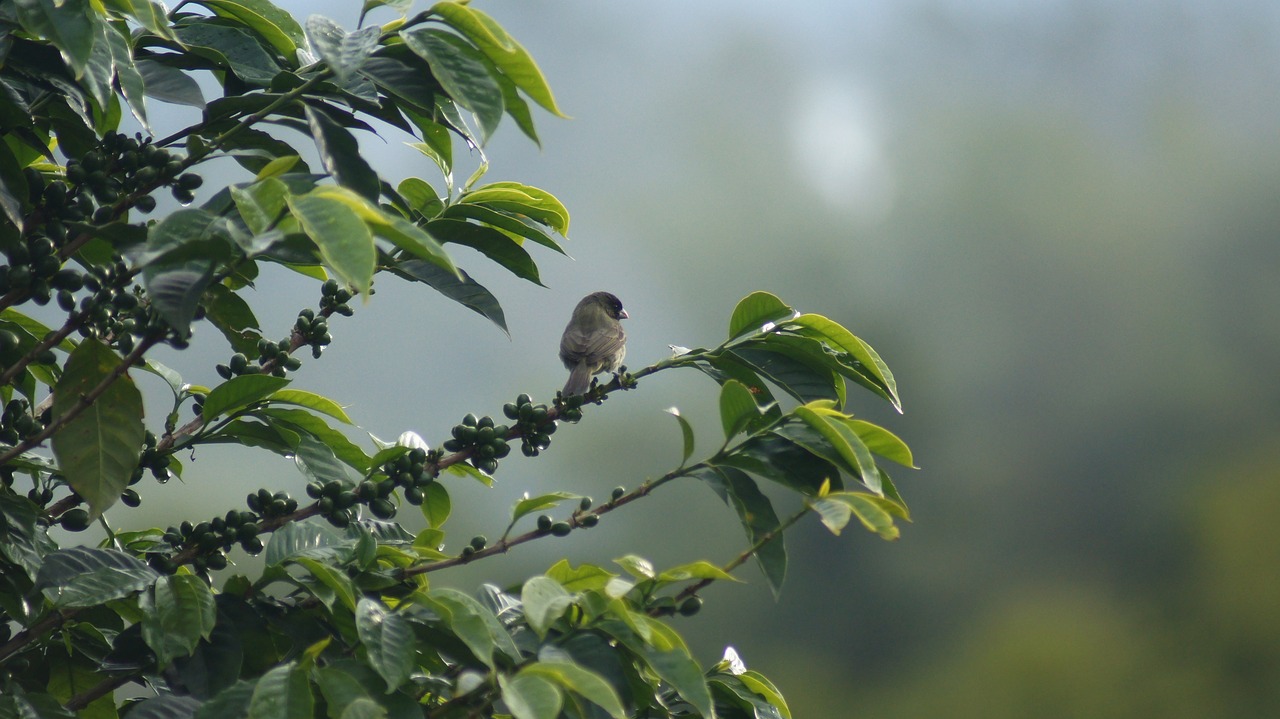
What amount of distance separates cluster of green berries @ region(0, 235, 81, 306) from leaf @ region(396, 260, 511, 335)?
52 centimetres

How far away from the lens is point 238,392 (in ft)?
5.48

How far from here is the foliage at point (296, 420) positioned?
1321 mm

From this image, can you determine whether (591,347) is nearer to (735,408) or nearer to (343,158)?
(735,408)

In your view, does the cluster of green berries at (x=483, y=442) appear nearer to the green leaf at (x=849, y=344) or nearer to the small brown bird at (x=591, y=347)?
the green leaf at (x=849, y=344)

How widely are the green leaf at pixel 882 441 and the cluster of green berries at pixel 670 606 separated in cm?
36

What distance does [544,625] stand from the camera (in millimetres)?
1265

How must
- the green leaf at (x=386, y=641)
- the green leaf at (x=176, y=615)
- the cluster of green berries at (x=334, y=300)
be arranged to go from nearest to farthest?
the green leaf at (x=386, y=641), the green leaf at (x=176, y=615), the cluster of green berries at (x=334, y=300)

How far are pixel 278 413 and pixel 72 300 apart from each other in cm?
37

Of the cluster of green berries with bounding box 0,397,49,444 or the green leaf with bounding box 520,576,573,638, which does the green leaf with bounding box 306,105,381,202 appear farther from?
the cluster of green berries with bounding box 0,397,49,444

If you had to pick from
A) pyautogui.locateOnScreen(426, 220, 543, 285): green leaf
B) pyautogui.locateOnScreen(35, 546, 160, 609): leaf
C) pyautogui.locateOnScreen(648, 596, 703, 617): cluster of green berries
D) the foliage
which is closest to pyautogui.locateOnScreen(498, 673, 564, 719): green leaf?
the foliage

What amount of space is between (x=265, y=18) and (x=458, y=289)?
55 cm

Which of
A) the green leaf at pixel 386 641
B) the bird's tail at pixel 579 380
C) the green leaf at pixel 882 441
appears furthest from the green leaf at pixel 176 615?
the bird's tail at pixel 579 380

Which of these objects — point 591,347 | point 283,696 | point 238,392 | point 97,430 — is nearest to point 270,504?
point 238,392

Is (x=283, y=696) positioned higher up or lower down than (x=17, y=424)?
lower down
